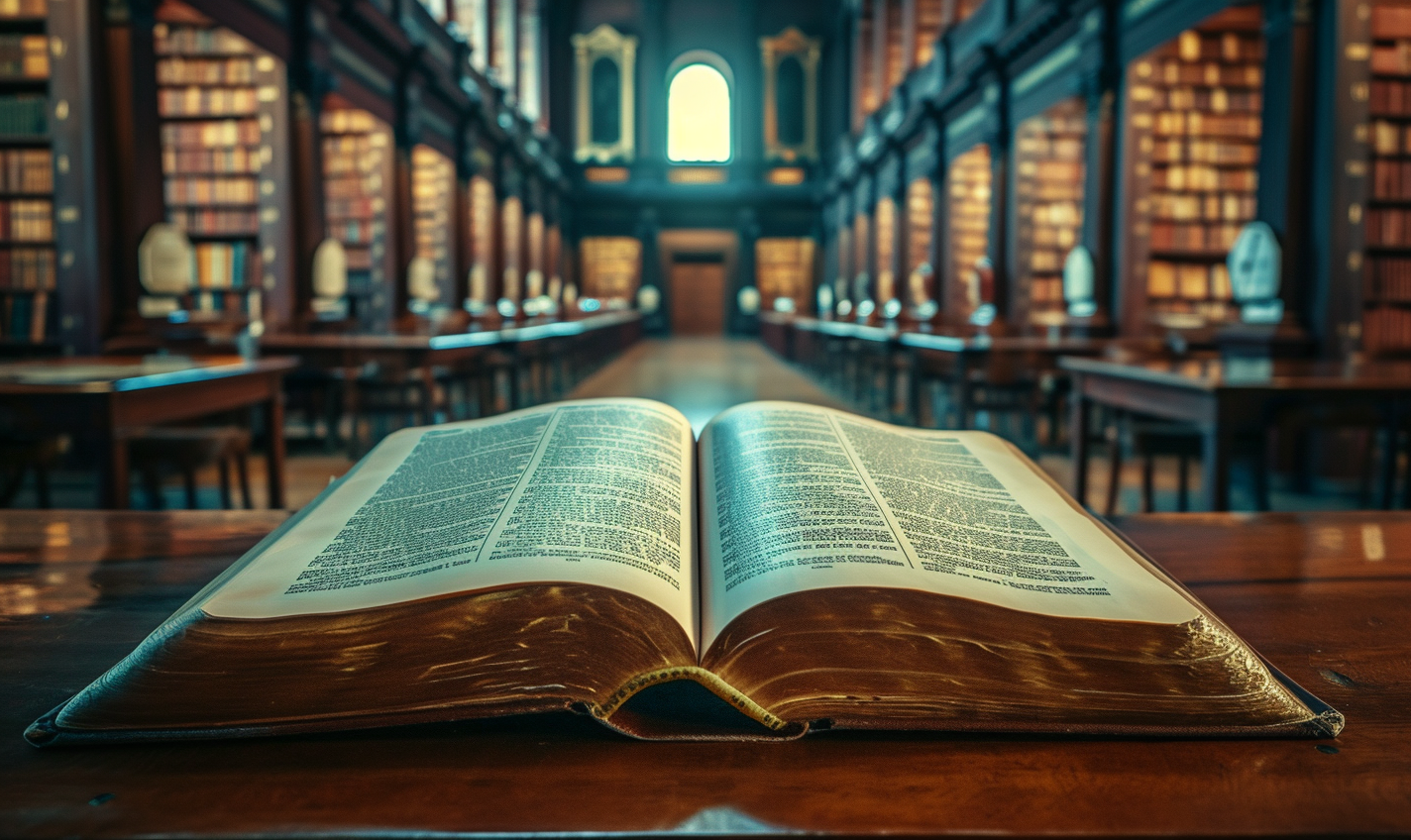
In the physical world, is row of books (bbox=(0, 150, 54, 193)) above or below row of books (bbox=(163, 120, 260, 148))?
below

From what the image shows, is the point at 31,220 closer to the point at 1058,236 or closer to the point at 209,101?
the point at 209,101

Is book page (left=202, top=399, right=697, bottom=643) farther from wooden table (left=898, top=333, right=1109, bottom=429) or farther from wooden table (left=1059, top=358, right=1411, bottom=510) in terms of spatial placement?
wooden table (left=898, top=333, right=1109, bottom=429)

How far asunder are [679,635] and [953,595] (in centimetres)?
17

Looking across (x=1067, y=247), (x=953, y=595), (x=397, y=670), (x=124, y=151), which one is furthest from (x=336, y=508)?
(x=1067, y=247)

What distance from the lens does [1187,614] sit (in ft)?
1.84

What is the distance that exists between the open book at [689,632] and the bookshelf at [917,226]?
12.2m

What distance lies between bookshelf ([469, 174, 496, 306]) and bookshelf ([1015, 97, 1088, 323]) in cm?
611

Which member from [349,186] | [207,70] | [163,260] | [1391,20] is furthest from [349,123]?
[1391,20]

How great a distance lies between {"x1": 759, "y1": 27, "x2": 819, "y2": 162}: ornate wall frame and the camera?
20156 millimetres

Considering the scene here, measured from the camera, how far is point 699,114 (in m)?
20.8

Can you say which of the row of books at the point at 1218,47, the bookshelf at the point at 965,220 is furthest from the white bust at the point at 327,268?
the bookshelf at the point at 965,220

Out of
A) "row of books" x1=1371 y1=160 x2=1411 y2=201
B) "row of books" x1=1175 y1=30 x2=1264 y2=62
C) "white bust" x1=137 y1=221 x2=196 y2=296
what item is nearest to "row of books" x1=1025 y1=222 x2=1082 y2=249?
"row of books" x1=1175 y1=30 x2=1264 y2=62

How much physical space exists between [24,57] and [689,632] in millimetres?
6298

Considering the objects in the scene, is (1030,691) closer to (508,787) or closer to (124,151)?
(508,787)
